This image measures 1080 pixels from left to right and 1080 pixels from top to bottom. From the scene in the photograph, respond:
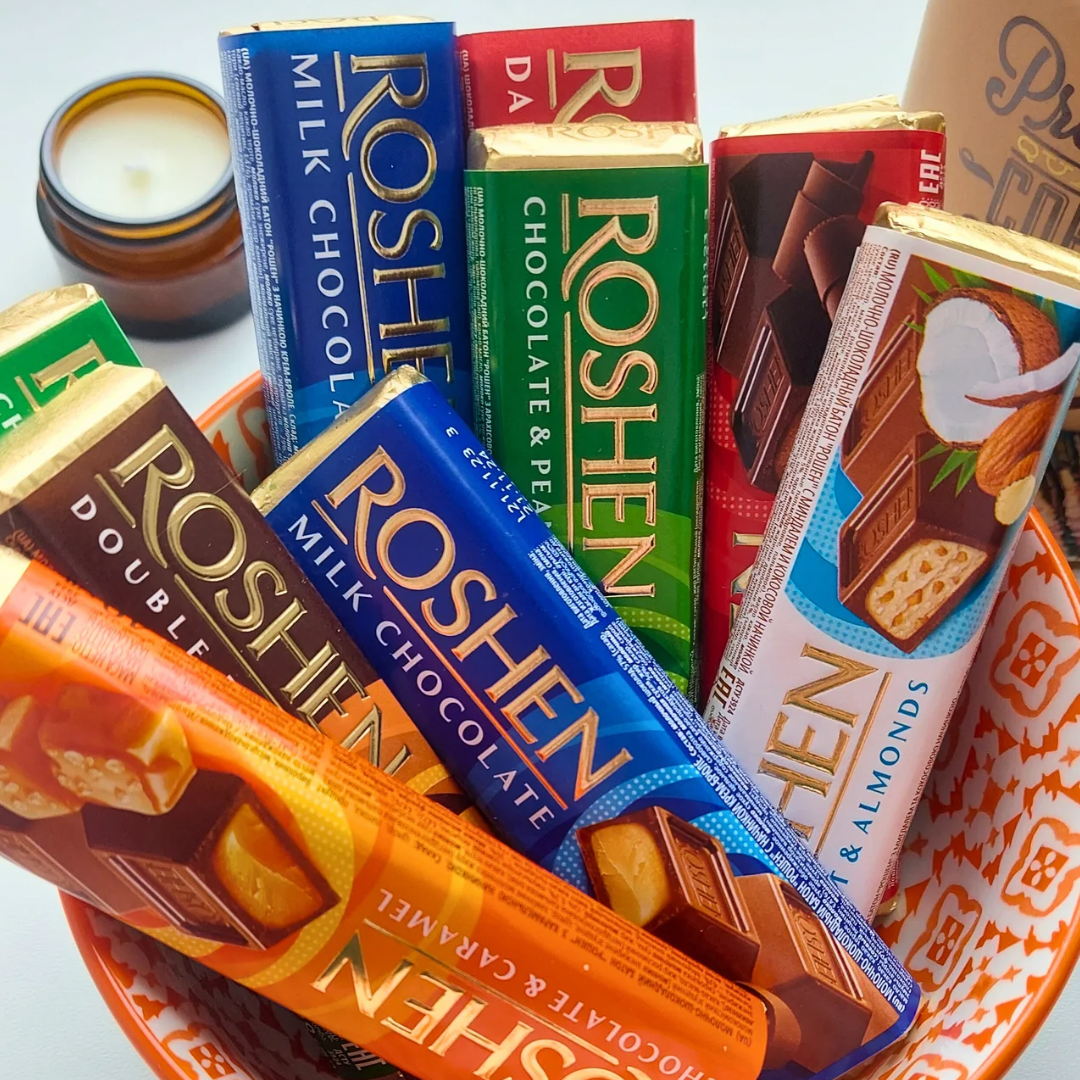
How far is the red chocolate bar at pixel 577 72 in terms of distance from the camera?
1.67 feet

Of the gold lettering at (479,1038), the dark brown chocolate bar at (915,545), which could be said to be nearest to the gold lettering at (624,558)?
the dark brown chocolate bar at (915,545)

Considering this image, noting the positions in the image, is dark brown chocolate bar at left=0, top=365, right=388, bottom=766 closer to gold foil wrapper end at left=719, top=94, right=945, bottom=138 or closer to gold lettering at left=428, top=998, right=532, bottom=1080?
gold lettering at left=428, top=998, right=532, bottom=1080

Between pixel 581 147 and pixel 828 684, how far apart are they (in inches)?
10.3

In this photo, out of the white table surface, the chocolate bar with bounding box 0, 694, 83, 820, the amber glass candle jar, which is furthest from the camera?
the white table surface

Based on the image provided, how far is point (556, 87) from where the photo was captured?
51cm

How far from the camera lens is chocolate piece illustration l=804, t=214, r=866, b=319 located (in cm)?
50

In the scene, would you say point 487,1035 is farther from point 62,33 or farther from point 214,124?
point 62,33

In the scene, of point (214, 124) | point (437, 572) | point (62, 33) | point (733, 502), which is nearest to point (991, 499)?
point (733, 502)

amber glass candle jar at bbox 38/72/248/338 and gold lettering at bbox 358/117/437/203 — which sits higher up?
gold lettering at bbox 358/117/437/203

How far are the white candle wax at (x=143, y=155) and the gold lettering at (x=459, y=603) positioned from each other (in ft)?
1.28

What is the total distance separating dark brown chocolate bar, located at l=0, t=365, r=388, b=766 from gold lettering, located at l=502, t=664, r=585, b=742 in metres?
0.05

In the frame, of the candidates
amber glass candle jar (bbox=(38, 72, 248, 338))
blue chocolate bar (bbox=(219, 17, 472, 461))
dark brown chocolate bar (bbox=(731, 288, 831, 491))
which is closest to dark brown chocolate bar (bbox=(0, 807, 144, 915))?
blue chocolate bar (bbox=(219, 17, 472, 461))

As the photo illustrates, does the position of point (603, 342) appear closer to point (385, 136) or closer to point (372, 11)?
point (385, 136)

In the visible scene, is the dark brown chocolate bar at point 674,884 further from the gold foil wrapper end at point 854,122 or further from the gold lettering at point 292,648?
the gold foil wrapper end at point 854,122
